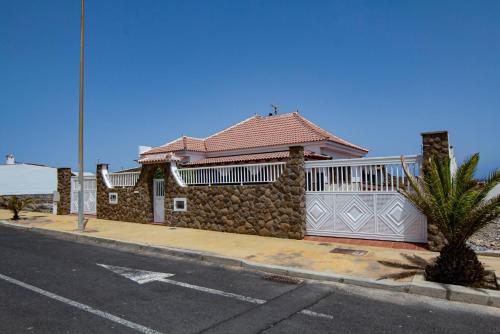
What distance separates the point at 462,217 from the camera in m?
6.06

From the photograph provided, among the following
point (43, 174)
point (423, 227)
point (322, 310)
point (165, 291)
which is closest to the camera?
point (322, 310)

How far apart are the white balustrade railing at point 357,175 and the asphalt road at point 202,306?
4342 millimetres

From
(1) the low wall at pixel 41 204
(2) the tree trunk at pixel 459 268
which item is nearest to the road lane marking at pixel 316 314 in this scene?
(2) the tree trunk at pixel 459 268

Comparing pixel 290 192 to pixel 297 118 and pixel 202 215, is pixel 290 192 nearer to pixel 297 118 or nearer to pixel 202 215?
pixel 202 215

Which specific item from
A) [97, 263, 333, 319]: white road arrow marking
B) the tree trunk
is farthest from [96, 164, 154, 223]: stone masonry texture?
the tree trunk

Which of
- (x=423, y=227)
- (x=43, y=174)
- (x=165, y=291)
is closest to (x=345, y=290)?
(x=165, y=291)

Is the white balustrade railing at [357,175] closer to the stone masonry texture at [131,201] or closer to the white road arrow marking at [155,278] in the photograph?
the white road arrow marking at [155,278]

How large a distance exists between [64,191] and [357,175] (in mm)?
16832

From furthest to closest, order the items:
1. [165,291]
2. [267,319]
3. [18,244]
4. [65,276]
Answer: [18,244] < [65,276] < [165,291] < [267,319]

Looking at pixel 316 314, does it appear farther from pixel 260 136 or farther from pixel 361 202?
pixel 260 136

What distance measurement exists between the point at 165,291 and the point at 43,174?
33.8m

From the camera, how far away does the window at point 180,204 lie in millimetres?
13828

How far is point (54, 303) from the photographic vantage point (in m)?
5.36

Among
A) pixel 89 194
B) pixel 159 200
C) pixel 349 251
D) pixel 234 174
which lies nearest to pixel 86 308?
pixel 349 251
